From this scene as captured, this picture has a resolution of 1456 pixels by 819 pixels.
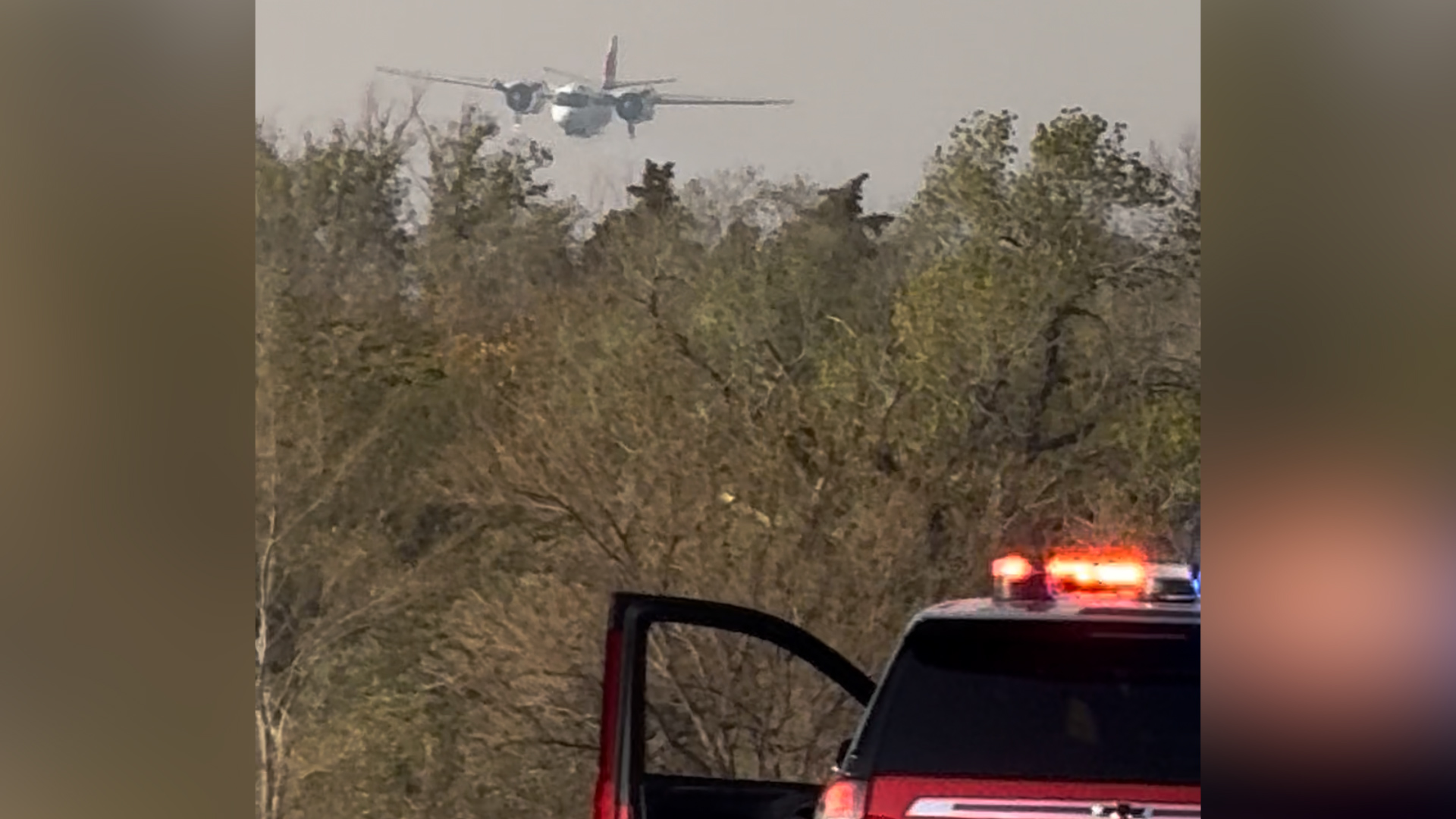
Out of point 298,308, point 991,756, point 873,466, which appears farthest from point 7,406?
point 298,308

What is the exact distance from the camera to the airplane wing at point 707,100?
2017cm

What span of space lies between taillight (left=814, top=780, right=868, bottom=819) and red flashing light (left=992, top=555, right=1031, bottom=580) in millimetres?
587

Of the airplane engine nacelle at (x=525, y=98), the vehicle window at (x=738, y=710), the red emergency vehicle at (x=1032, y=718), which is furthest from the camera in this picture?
the airplane engine nacelle at (x=525, y=98)

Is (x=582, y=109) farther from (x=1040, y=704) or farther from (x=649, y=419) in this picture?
(x=1040, y=704)

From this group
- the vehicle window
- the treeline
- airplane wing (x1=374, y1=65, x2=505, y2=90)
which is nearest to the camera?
the vehicle window

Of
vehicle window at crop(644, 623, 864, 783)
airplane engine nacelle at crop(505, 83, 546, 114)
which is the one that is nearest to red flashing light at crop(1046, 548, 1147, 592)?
vehicle window at crop(644, 623, 864, 783)

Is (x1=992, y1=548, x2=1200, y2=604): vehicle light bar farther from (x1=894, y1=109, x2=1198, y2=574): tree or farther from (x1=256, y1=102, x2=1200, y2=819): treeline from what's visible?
(x1=256, y1=102, x2=1200, y2=819): treeline

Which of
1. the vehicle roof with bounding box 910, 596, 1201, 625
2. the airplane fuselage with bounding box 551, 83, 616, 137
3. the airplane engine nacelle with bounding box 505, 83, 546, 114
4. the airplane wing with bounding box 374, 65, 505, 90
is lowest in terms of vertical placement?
the vehicle roof with bounding box 910, 596, 1201, 625

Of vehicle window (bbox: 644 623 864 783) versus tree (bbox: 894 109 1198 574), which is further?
tree (bbox: 894 109 1198 574)

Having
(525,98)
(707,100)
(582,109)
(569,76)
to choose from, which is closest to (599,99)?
(582,109)

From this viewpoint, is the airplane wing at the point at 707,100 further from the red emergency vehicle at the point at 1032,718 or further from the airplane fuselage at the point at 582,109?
the red emergency vehicle at the point at 1032,718

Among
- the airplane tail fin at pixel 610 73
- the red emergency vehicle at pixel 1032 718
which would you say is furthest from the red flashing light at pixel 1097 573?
the airplane tail fin at pixel 610 73

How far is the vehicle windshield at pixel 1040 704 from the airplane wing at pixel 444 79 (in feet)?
60.8

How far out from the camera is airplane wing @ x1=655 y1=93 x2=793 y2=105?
20.2 meters
